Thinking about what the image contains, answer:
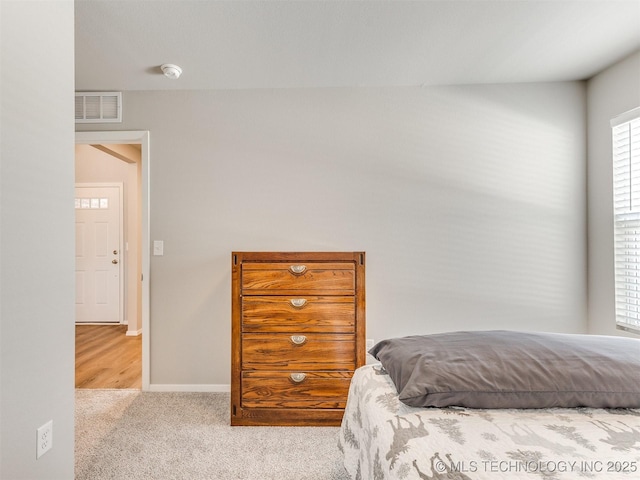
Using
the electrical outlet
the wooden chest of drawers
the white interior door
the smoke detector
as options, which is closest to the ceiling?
the smoke detector

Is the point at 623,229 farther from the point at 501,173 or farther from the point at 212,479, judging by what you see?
the point at 212,479

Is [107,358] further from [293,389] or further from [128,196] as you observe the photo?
[293,389]

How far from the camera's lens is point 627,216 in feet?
8.32

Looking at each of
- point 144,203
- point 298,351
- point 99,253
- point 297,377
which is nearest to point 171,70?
point 144,203

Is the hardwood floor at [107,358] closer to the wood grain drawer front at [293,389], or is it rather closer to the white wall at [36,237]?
the wood grain drawer front at [293,389]

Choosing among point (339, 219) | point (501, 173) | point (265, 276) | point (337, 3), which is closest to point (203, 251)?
point (265, 276)

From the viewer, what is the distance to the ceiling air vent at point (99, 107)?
296 centimetres

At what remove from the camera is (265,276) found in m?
2.34

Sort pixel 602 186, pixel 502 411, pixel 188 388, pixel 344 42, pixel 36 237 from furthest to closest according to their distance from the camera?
1. pixel 188 388
2. pixel 602 186
3. pixel 344 42
4. pixel 36 237
5. pixel 502 411

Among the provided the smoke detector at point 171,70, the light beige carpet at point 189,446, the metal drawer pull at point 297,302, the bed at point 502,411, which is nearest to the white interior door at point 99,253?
the light beige carpet at point 189,446

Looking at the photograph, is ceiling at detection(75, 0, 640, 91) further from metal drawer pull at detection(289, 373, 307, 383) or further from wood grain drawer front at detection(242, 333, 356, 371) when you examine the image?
metal drawer pull at detection(289, 373, 307, 383)

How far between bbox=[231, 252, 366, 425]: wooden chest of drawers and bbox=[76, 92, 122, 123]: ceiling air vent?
1742mm

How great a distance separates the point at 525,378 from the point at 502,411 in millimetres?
126

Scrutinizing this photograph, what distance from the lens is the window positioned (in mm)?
2449
